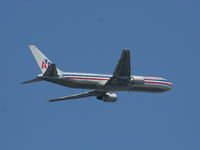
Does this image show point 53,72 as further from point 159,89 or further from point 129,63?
point 159,89

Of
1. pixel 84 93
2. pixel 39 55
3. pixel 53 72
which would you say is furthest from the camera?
pixel 84 93

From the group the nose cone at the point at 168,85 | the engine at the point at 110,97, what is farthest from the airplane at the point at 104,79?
the nose cone at the point at 168,85

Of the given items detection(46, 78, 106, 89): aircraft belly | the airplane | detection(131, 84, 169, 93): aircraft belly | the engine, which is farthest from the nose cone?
detection(46, 78, 106, 89): aircraft belly

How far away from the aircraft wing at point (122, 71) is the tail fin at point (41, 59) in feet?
28.9

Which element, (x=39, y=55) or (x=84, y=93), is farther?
(x=84, y=93)

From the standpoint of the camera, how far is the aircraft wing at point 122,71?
86.8 meters

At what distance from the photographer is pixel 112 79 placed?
298 feet

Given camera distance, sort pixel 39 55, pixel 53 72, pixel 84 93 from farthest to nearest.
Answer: pixel 84 93 → pixel 39 55 → pixel 53 72

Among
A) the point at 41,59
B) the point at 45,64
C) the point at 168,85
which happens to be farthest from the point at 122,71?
the point at 168,85

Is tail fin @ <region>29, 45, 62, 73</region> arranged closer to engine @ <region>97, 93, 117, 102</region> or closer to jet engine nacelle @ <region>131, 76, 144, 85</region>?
engine @ <region>97, 93, 117, 102</region>

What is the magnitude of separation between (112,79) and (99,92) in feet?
27.8

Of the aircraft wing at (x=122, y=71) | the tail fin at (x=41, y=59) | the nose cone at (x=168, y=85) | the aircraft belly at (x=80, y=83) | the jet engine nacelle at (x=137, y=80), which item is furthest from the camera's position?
the nose cone at (x=168, y=85)

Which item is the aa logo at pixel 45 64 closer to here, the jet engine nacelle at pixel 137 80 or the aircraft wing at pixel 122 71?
the aircraft wing at pixel 122 71

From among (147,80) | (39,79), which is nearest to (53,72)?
(39,79)
